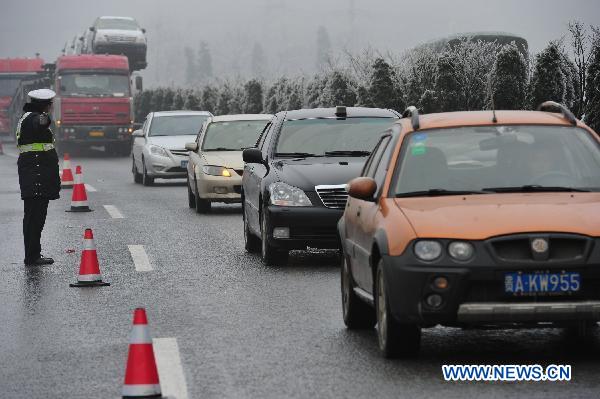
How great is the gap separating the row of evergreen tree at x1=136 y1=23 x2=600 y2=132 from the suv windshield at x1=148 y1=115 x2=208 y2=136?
20.2 feet

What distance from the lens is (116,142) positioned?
51812mm

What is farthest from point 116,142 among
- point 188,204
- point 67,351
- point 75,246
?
point 67,351

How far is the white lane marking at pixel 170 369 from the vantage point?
809 cm

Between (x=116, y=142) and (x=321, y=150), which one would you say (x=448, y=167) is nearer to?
(x=321, y=150)

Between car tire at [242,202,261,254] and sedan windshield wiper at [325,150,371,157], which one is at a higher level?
sedan windshield wiper at [325,150,371,157]

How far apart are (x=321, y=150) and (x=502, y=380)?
7996mm

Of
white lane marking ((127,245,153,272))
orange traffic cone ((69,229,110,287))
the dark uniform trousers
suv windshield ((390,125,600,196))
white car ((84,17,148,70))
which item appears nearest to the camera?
suv windshield ((390,125,600,196))

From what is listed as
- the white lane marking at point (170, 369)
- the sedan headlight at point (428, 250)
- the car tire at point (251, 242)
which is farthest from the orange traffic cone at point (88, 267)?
the sedan headlight at point (428, 250)

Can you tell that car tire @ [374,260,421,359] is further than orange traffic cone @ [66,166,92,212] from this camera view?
No

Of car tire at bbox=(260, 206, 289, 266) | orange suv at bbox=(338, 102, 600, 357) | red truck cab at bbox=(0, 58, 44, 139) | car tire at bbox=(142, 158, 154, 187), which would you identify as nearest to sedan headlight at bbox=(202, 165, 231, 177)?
car tire at bbox=(260, 206, 289, 266)

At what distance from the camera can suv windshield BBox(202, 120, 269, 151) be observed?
23.9 meters

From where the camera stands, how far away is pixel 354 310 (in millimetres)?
10227

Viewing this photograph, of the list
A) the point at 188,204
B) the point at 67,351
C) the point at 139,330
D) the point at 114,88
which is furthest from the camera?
the point at 114,88

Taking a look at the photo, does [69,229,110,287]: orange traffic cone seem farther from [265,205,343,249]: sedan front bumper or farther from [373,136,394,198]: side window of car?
[373,136,394,198]: side window of car
